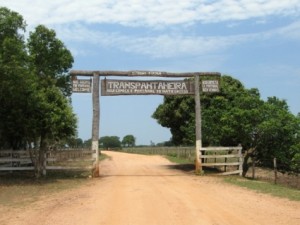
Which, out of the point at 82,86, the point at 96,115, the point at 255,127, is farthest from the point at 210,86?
the point at 82,86

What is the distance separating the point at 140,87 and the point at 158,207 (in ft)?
34.2

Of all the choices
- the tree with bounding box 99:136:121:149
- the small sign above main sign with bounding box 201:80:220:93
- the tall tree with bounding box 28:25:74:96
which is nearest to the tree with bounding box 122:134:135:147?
the tree with bounding box 99:136:121:149

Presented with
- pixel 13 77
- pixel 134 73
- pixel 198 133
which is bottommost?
pixel 198 133

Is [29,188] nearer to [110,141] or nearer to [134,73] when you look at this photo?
[134,73]

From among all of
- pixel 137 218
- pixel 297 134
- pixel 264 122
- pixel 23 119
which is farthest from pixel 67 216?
pixel 297 134

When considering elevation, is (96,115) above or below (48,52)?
below

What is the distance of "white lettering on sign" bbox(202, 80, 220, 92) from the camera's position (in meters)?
22.3

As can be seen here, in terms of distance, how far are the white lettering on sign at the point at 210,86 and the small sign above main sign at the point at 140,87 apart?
3.82ft

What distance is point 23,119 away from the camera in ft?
62.6

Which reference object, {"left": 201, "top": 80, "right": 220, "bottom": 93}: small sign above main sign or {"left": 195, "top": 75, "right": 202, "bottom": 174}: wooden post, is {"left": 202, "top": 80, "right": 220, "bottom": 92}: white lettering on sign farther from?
{"left": 195, "top": 75, "right": 202, "bottom": 174}: wooden post

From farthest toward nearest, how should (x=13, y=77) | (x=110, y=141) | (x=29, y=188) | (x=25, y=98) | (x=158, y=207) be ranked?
(x=110, y=141) < (x=25, y=98) < (x=13, y=77) < (x=29, y=188) < (x=158, y=207)

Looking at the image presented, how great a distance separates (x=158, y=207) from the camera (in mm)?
11664

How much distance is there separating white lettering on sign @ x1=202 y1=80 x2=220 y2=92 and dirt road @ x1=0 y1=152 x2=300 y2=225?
22.7ft

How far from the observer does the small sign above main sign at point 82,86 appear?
67.5 feet
